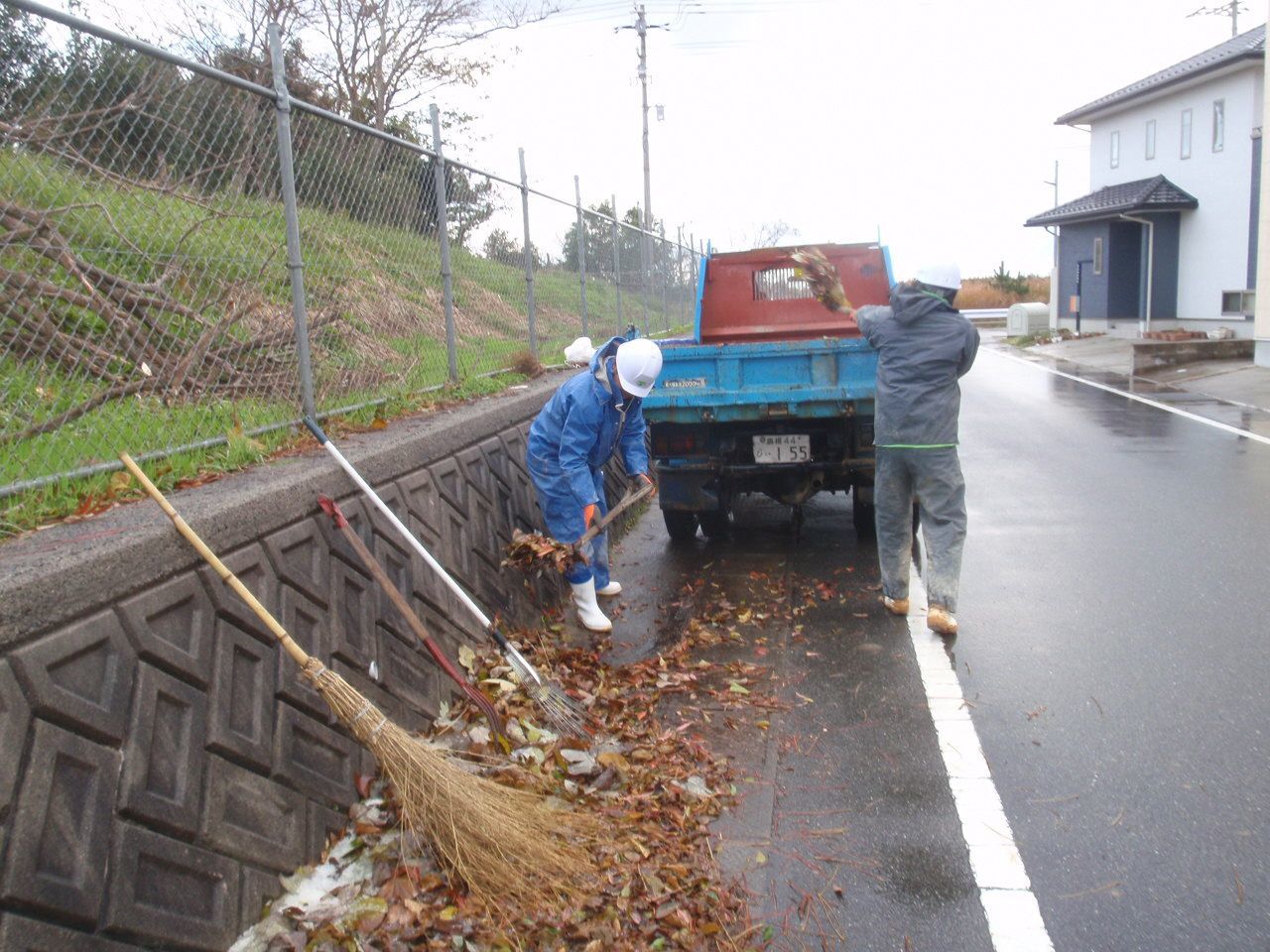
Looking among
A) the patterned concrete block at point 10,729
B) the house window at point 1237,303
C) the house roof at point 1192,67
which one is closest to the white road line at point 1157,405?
the house window at point 1237,303

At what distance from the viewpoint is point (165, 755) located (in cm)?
295

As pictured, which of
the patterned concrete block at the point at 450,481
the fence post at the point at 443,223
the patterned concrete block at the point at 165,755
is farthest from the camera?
the fence post at the point at 443,223

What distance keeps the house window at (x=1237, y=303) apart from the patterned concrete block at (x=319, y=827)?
29292mm

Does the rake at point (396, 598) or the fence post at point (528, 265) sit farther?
the fence post at point (528, 265)

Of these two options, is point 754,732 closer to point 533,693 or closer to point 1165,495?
point 533,693

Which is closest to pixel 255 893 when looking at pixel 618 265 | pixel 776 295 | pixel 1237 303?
pixel 776 295

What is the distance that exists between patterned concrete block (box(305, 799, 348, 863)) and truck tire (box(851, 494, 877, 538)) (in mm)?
5306

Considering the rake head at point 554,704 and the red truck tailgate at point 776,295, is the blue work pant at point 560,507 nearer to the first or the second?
the rake head at point 554,704

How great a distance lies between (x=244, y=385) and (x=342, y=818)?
229 centimetres

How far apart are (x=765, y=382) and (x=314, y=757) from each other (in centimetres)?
460

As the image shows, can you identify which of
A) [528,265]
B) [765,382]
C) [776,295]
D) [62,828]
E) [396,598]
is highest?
[528,265]

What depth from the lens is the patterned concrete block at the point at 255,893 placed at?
3061mm

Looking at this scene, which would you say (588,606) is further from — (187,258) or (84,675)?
(84,675)

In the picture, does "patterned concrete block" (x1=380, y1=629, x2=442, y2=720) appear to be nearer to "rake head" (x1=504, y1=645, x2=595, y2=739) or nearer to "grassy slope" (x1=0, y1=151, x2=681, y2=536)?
"rake head" (x1=504, y1=645, x2=595, y2=739)
